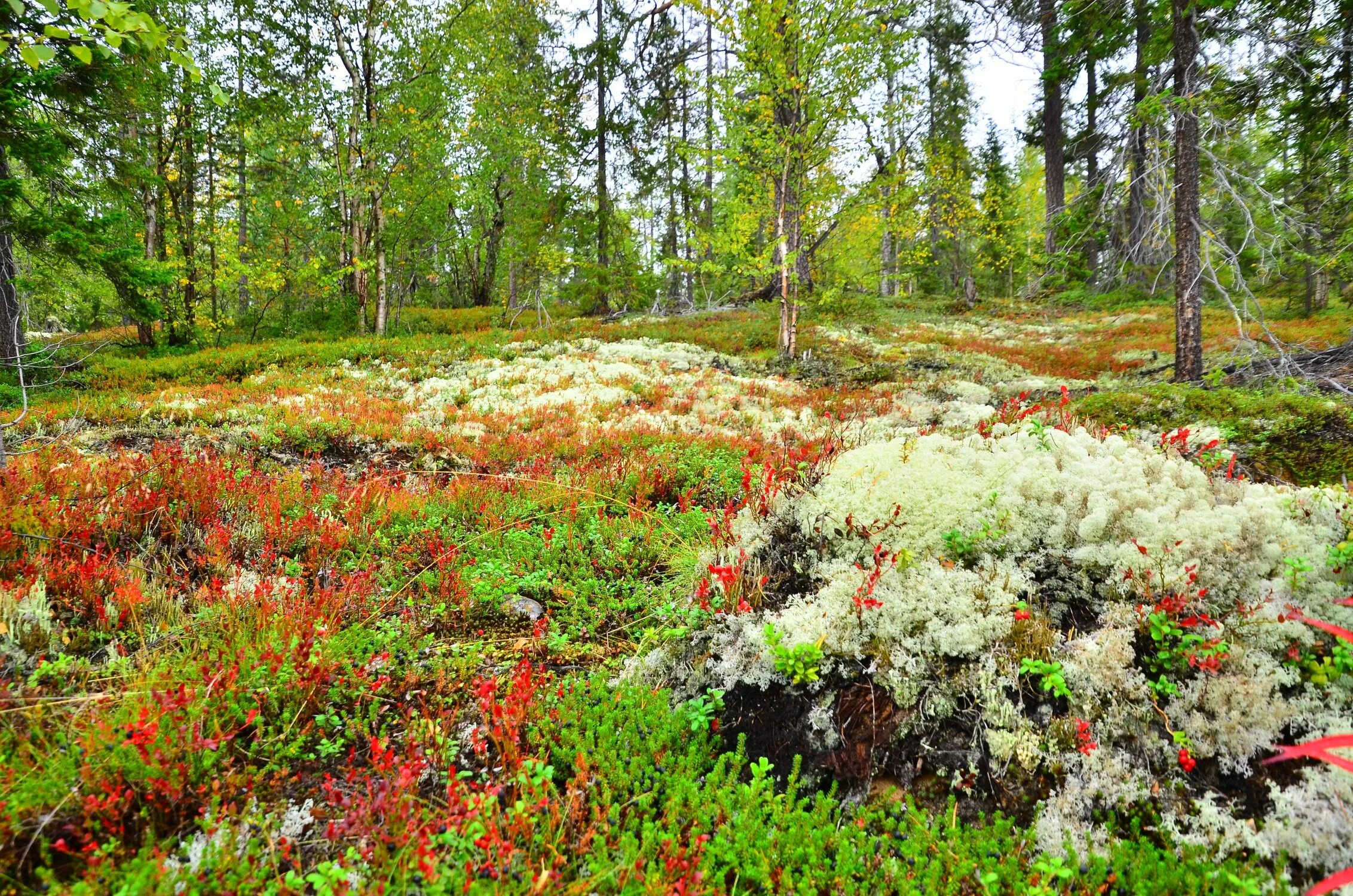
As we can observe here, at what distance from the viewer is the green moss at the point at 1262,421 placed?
15.3ft

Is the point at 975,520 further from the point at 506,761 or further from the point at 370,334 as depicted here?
the point at 370,334

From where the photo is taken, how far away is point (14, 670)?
2785 mm

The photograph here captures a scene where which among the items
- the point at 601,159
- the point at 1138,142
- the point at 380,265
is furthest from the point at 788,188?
the point at 380,265

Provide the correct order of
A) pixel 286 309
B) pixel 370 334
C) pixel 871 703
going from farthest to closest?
1. pixel 286 309
2. pixel 370 334
3. pixel 871 703

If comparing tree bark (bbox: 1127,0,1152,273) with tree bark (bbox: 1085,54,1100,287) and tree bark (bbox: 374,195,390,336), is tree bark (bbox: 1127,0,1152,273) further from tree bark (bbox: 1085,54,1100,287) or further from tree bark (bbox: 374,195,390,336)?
tree bark (bbox: 374,195,390,336)

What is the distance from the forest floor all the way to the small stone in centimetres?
3

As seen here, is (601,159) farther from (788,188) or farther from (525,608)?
(525,608)

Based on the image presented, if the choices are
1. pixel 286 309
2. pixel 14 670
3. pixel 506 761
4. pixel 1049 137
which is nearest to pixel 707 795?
pixel 506 761

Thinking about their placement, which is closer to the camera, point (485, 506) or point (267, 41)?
point (485, 506)

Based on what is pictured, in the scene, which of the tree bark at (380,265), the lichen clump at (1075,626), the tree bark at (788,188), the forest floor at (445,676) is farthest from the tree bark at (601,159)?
the lichen clump at (1075,626)

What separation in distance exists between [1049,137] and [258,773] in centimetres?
2906

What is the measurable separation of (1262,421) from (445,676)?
7.50 meters

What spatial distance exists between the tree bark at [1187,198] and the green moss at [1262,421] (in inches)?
89.5

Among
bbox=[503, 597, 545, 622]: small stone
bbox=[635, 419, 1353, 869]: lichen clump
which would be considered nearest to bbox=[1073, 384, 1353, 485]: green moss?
bbox=[635, 419, 1353, 869]: lichen clump
